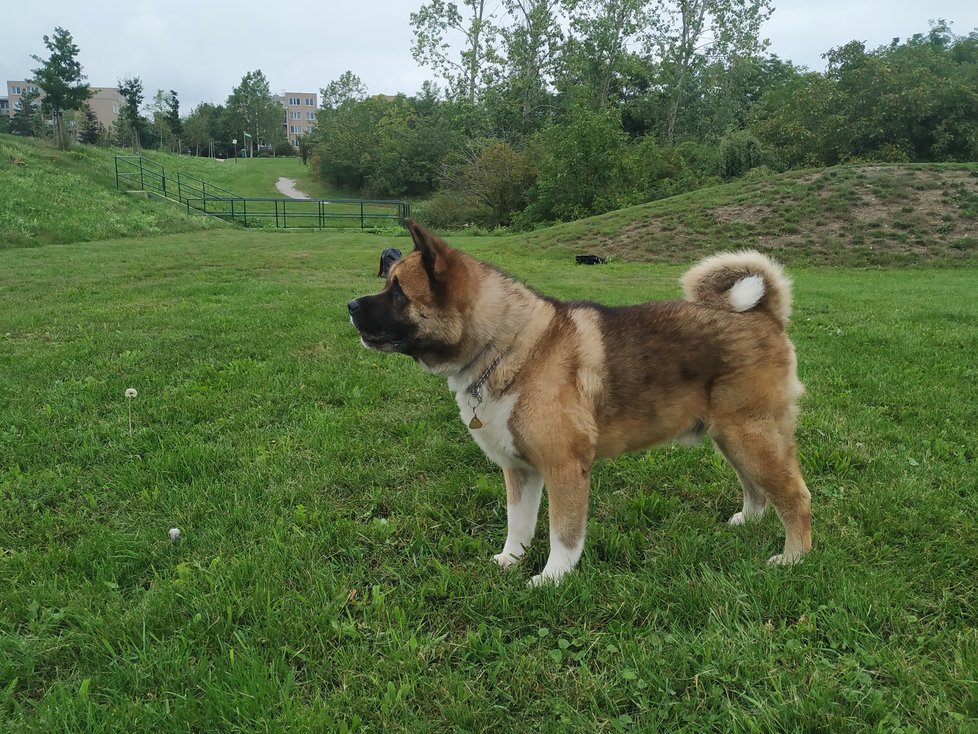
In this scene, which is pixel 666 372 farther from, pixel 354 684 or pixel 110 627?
pixel 110 627

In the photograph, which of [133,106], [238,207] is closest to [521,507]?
[238,207]

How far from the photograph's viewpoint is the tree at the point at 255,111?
90.4 metres

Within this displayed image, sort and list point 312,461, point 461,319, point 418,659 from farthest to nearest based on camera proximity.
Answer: point 312,461, point 461,319, point 418,659

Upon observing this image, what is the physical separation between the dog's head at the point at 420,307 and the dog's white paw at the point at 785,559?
1927 millimetres

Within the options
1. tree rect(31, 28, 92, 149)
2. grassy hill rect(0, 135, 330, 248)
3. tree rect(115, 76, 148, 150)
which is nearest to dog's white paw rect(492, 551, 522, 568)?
grassy hill rect(0, 135, 330, 248)

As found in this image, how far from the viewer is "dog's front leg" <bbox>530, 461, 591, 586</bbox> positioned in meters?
2.89

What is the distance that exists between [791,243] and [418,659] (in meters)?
21.7

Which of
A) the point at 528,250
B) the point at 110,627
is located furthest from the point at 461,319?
the point at 528,250

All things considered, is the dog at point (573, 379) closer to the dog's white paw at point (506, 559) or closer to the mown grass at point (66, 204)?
the dog's white paw at point (506, 559)

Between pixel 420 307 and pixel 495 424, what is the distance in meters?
0.71

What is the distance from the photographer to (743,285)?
332 cm

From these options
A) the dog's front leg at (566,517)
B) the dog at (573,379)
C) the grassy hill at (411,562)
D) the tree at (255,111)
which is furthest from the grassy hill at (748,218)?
the tree at (255,111)

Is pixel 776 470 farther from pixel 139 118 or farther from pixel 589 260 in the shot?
pixel 139 118

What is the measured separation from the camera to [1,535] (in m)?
3.32
